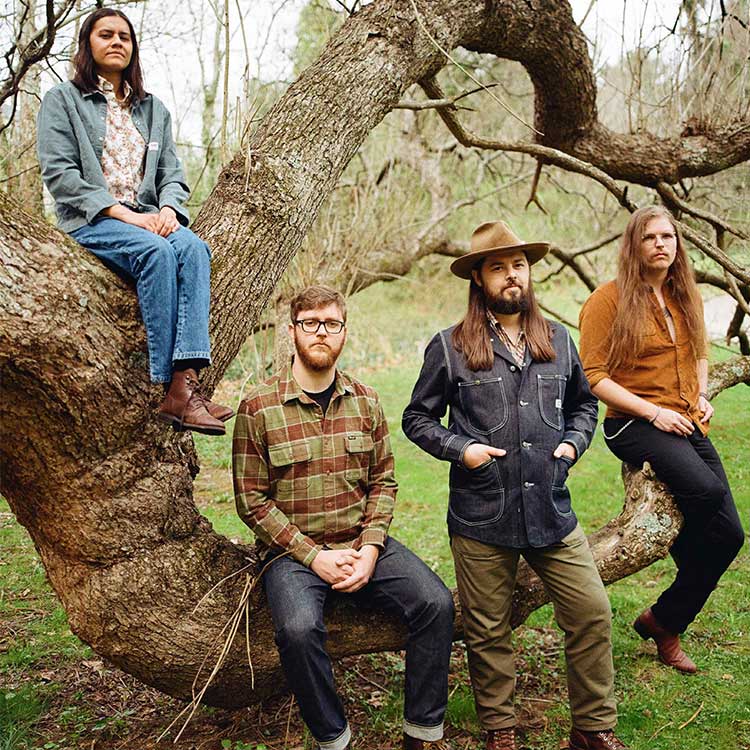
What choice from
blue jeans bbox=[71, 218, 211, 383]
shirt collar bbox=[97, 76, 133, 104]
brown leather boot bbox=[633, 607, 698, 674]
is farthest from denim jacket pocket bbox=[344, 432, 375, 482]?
brown leather boot bbox=[633, 607, 698, 674]

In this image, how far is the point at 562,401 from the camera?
3.27 metres

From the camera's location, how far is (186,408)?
2605 millimetres

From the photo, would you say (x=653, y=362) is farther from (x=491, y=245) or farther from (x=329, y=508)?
(x=329, y=508)

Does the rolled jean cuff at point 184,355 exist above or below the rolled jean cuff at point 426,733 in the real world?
above

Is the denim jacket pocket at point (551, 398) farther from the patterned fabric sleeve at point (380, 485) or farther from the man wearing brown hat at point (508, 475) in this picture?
the patterned fabric sleeve at point (380, 485)

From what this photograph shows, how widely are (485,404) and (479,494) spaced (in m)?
0.38

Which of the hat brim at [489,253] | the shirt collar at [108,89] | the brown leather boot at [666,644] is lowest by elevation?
the brown leather boot at [666,644]

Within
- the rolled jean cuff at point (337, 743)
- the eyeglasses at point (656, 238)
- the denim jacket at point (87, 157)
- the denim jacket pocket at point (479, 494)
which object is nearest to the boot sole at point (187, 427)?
the denim jacket at point (87, 157)

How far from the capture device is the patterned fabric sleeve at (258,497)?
293cm

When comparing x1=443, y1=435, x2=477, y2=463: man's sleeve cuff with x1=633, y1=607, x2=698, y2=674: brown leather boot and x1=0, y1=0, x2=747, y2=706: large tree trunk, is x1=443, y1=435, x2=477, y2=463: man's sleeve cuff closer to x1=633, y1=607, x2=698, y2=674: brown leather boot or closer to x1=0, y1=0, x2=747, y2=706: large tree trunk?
x1=0, y1=0, x2=747, y2=706: large tree trunk

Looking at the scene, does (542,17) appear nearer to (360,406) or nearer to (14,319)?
(360,406)

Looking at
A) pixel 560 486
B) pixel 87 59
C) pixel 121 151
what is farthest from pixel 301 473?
pixel 87 59

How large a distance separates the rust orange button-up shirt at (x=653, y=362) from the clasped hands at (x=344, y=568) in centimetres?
151

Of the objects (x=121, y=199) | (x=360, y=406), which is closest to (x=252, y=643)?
(x=360, y=406)
